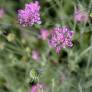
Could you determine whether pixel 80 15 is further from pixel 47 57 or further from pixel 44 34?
pixel 47 57

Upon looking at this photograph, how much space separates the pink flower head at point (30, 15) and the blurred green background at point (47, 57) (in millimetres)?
25

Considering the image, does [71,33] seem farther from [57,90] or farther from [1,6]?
[1,6]

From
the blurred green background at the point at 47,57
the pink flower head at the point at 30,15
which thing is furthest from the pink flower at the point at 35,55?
the pink flower head at the point at 30,15

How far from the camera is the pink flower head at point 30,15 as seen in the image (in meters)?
0.94

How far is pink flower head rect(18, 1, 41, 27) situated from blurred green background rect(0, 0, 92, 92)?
0.03 m

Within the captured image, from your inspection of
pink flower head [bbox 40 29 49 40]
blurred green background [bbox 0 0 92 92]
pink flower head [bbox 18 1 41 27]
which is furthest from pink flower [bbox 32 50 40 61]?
pink flower head [bbox 18 1 41 27]

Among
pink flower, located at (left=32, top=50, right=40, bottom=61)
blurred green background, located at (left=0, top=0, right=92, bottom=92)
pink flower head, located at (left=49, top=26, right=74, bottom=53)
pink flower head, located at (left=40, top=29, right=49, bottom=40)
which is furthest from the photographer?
pink flower, located at (left=32, top=50, right=40, bottom=61)

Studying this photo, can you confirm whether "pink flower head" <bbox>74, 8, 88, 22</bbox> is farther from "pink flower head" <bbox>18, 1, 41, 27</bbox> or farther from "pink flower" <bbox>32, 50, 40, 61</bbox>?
"pink flower" <bbox>32, 50, 40, 61</bbox>

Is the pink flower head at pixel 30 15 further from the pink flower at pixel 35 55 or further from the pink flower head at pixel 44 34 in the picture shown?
the pink flower at pixel 35 55

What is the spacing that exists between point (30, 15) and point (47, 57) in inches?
14.9

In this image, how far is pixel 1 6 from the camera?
1.49 meters

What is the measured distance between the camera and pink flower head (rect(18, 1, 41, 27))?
0.94 m

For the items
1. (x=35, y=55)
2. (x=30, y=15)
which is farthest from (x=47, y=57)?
(x=30, y=15)

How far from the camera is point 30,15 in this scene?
0.97m
